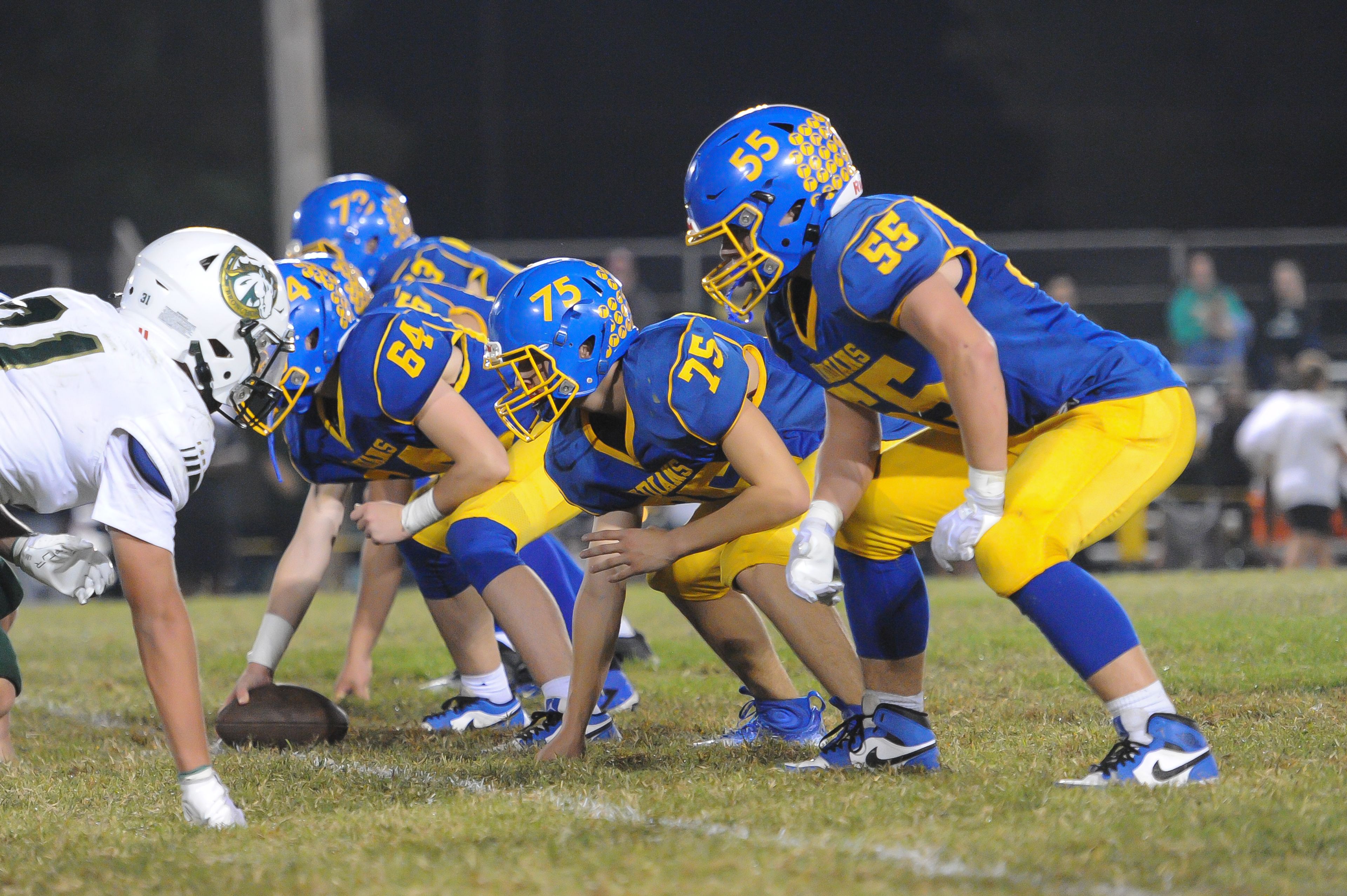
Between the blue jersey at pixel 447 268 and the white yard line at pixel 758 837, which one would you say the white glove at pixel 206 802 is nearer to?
the white yard line at pixel 758 837

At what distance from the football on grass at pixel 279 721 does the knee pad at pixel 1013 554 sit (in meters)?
2.42

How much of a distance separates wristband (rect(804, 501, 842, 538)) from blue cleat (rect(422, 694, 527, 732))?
77.0 inches

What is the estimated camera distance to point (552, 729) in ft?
15.0

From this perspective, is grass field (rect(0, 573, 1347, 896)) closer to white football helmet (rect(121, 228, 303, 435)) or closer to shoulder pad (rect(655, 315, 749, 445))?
shoulder pad (rect(655, 315, 749, 445))

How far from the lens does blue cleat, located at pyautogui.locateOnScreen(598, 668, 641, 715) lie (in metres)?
5.18

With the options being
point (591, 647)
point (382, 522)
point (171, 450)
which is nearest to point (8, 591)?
point (382, 522)

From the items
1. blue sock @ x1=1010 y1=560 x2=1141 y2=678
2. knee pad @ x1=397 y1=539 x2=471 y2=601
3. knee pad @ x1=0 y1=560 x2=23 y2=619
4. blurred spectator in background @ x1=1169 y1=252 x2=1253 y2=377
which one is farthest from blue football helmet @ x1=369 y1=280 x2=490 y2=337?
blurred spectator in background @ x1=1169 y1=252 x2=1253 y2=377

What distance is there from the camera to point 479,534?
4.64 m

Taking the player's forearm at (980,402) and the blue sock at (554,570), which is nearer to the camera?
the player's forearm at (980,402)

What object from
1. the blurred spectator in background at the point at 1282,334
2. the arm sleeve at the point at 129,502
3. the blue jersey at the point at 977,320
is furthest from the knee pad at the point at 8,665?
the blurred spectator in background at the point at 1282,334

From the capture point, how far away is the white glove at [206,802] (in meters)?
3.30

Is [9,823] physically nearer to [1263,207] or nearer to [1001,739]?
[1001,739]

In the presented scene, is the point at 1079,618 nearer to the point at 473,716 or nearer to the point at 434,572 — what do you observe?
the point at 473,716

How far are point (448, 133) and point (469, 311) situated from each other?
50.5ft
